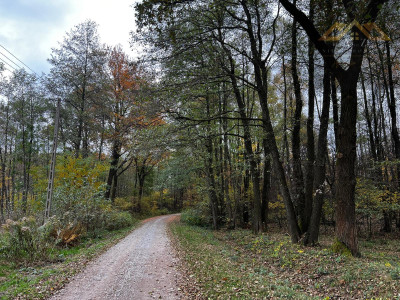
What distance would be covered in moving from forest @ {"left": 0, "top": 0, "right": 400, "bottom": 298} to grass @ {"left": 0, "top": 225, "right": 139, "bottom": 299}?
0.47 m

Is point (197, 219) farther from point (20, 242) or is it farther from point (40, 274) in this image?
point (40, 274)

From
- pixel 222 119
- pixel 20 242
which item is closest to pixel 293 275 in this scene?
pixel 20 242

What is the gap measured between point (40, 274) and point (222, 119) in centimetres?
1090

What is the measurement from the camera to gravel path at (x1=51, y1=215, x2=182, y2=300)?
16.3 ft

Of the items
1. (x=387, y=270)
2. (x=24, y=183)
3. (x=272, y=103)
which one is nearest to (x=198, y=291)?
(x=387, y=270)

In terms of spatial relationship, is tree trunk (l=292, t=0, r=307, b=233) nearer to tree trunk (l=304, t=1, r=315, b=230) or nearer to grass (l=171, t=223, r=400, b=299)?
tree trunk (l=304, t=1, r=315, b=230)

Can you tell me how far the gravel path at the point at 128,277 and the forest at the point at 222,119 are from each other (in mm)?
2288

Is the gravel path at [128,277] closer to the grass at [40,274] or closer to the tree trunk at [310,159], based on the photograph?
the grass at [40,274]

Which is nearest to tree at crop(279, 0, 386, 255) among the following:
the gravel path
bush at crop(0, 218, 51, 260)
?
the gravel path

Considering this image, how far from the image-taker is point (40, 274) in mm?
6230

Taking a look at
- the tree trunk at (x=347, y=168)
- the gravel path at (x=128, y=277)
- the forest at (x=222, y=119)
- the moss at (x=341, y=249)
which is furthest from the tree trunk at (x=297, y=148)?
the gravel path at (x=128, y=277)

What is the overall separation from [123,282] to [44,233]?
155 inches

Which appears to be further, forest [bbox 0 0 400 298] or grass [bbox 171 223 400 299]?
forest [bbox 0 0 400 298]

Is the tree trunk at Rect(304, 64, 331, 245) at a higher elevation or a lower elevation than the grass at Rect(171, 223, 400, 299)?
higher
